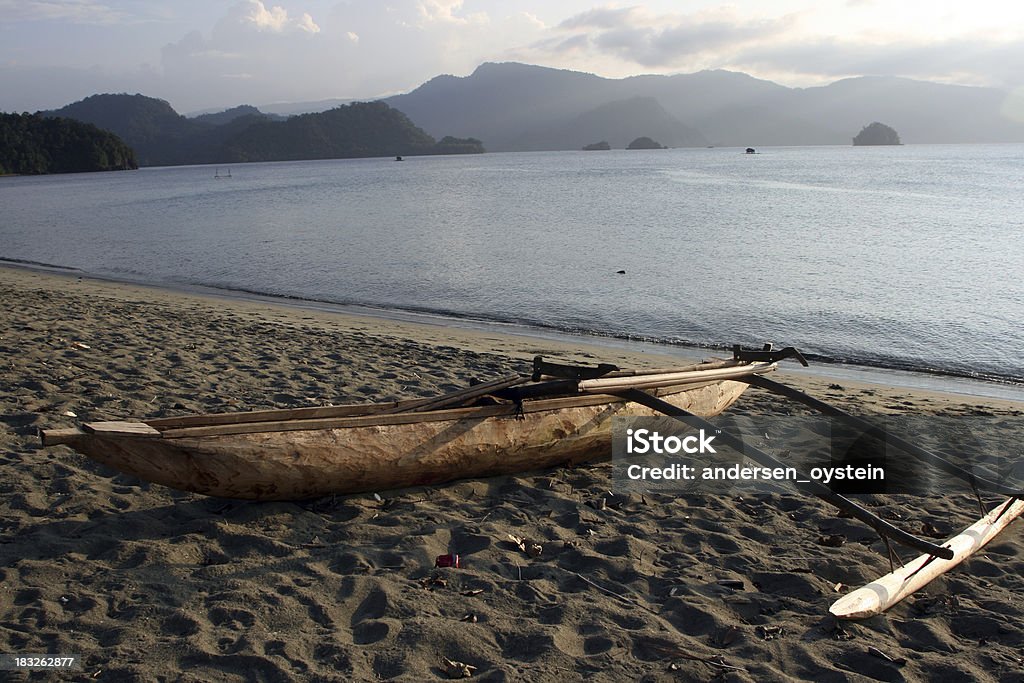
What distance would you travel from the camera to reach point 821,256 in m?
22.4

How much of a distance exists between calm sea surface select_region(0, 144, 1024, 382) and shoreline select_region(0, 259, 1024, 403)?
46 centimetres

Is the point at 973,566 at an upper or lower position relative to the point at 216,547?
lower

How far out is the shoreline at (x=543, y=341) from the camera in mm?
10336

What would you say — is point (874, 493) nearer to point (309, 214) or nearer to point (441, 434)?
point (441, 434)

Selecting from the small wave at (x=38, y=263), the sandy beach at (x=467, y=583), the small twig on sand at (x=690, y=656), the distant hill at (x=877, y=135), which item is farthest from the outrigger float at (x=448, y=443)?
the distant hill at (x=877, y=135)

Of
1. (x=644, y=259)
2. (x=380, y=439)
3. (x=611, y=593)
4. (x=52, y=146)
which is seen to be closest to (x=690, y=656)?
(x=611, y=593)

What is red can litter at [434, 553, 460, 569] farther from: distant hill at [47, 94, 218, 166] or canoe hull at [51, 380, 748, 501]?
distant hill at [47, 94, 218, 166]

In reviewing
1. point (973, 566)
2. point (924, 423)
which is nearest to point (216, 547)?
point (973, 566)

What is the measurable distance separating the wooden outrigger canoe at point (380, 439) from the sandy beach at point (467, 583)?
0.66ft

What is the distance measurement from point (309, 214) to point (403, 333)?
30.1m

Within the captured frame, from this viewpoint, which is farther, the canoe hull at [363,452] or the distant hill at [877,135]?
the distant hill at [877,135]

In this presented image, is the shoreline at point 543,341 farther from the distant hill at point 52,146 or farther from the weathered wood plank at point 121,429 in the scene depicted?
the distant hill at point 52,146

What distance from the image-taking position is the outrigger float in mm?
4172

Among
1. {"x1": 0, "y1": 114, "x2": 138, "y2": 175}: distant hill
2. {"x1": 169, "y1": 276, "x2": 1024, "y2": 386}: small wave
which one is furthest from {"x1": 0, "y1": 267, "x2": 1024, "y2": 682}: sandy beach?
{"x1": 0, "y1": 114, "x2": 138, "y2": 175}: distant hill
